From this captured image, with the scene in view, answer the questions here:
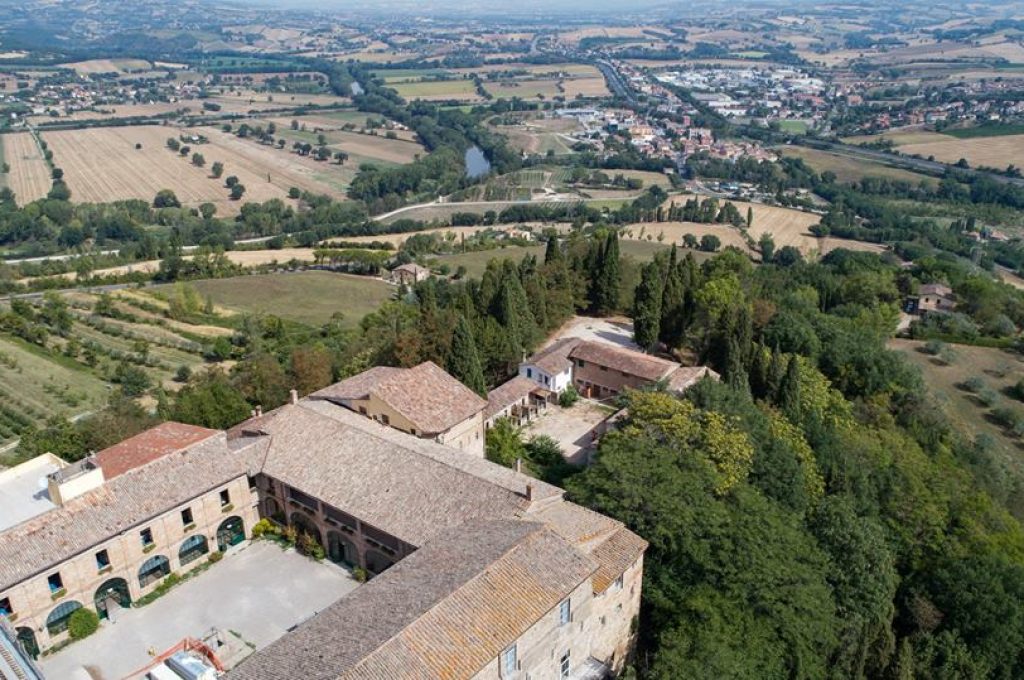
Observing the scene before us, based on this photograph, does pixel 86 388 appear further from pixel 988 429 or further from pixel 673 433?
pixel 988 429

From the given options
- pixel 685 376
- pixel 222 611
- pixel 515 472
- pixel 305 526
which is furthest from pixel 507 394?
pixel 222 611

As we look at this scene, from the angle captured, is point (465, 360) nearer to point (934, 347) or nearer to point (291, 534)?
point (291, 534)

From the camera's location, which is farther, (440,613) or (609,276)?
(609,276)

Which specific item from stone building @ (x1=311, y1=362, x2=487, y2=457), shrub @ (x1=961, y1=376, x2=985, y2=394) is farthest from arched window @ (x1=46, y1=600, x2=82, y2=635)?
shrub @ (x1=961, y1=376, x2=985, y2=394)

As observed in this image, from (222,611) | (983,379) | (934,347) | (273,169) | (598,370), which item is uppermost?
(222,611)

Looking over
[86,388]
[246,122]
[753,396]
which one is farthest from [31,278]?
[246,122]

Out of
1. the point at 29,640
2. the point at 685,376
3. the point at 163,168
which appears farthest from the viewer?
the point at 163,168

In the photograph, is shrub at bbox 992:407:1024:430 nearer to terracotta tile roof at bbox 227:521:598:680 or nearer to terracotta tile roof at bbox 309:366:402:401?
terracotta tile roof at bbox 309:366:402:401
